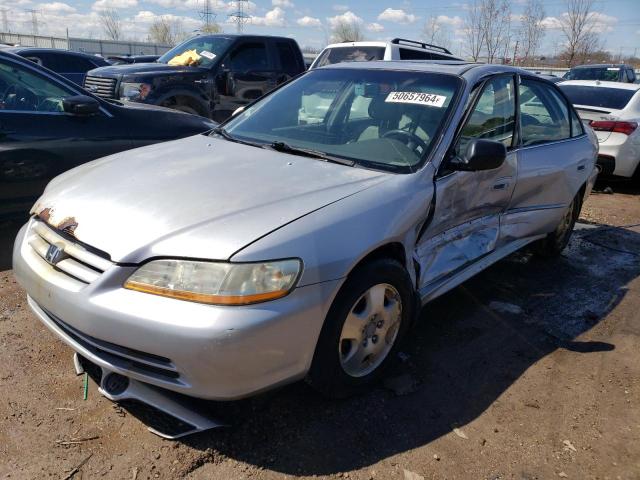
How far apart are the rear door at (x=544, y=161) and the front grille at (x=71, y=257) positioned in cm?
276

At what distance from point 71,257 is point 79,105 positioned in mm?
2659

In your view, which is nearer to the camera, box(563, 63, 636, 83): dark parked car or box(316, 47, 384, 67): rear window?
box(316, 47, 384, 67): rear window

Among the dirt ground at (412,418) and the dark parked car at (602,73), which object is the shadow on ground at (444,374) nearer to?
the dirt ground at (412,418)

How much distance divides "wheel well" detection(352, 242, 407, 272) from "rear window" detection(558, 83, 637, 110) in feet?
22.1

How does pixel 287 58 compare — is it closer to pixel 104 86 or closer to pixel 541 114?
pixel 104 86

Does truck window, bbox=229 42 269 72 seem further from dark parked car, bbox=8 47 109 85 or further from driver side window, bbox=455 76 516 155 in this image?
driver side window, bbox=455 76 516 155

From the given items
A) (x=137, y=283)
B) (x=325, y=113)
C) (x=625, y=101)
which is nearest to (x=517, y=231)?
(x=325, y=113)

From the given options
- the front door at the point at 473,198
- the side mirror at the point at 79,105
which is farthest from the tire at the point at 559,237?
the side mirror at the point at 79,105

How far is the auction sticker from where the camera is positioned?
10.8ft

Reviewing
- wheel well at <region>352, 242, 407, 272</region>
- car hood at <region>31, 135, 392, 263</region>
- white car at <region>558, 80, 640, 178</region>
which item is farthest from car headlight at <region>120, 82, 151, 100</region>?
white car at <region>558, 80, 640, 178</region>

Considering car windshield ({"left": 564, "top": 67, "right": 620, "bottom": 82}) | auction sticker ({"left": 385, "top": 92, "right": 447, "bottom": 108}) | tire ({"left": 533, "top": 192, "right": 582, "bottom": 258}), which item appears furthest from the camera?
car windshield ({"left": 564, "top": 67, "right": 620, "bottom": 82})

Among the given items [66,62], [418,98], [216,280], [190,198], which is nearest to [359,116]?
[418,98]

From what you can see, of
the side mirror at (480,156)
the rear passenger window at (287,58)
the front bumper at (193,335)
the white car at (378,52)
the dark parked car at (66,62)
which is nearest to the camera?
the front bumper at (193,335)

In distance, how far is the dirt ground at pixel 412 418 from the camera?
7.55 ft
